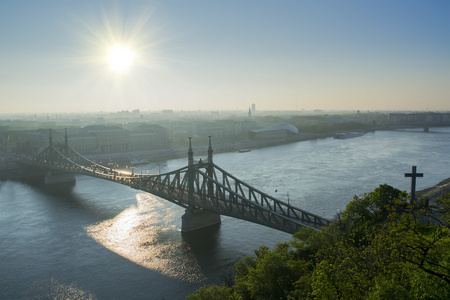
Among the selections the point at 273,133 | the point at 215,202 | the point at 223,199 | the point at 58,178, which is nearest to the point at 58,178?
the point at 58,178

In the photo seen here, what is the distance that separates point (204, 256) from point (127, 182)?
30.0 ft

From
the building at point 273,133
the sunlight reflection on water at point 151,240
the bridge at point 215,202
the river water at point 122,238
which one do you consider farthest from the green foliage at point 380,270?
the building at point 273,133

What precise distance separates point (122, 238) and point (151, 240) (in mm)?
1414

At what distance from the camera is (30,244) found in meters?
16.7

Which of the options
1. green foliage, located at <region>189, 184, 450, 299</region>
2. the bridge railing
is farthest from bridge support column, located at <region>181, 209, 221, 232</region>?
green foliage, located at <region>189, 184, 450, 299</region>

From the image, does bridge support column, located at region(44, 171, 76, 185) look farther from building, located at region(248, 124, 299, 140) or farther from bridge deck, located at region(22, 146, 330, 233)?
building, located at region(248, 124, 299, 140)

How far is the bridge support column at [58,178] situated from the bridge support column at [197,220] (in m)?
17.0

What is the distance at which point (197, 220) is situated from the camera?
18.1m

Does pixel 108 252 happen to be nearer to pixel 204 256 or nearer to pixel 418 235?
pixel 204 256

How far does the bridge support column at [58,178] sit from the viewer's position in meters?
30.7

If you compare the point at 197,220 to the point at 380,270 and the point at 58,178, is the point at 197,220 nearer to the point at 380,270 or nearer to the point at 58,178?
the point at 380,270

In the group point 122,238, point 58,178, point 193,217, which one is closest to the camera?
point 122,238

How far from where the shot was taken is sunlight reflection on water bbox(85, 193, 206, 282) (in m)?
14.4

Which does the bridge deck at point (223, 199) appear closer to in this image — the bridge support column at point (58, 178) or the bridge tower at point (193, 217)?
the bridge tower at point (193, 217)
